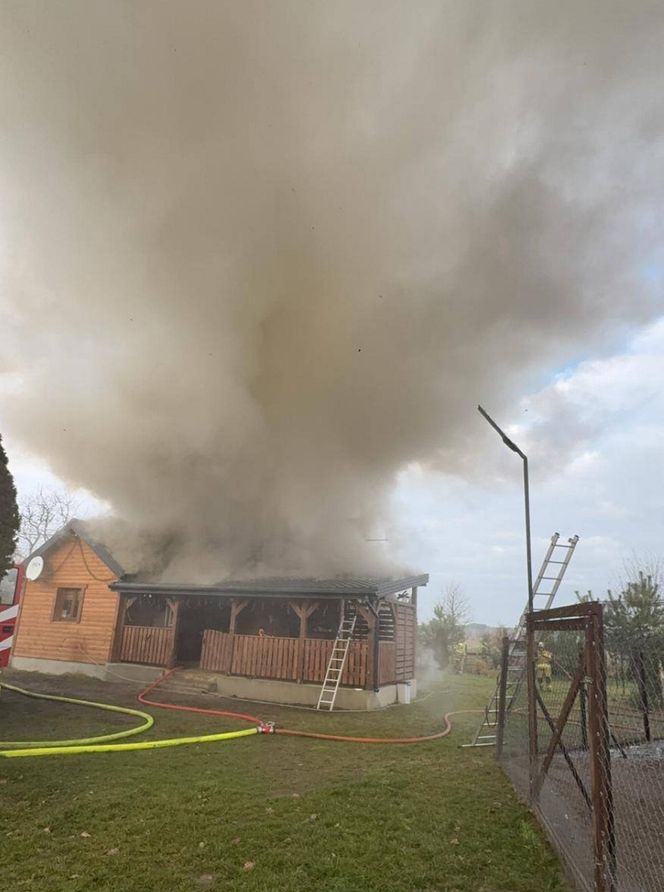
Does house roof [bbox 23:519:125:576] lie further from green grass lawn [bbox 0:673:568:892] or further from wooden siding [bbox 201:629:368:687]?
green grass lawn [bbox 0:673:568:892]

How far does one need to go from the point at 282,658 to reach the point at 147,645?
214 inches

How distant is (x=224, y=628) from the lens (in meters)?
19.3

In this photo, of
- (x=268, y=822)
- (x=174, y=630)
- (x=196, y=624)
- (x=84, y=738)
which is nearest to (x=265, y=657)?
(x=174, y=630)

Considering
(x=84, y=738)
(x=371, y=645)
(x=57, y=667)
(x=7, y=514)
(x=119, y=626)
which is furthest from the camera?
(x=57, y=667)

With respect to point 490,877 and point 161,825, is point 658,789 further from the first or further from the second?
point 161,825

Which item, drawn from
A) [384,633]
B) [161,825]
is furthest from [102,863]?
[384,633]

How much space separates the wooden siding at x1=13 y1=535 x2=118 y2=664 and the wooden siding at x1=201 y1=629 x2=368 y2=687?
15.4ft

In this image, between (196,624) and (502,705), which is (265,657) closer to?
(196,624)

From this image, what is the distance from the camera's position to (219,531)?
20797 millimetres

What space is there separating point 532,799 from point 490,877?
66.0 inches

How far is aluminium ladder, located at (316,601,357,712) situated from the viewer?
13492mm

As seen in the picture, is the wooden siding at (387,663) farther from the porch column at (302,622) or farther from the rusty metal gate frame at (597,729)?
the rusty metal gate frame at (597,729)

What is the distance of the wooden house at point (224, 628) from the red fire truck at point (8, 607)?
7.15 meters

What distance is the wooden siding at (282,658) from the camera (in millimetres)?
14023
